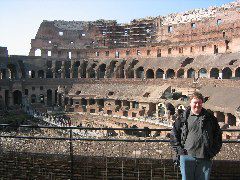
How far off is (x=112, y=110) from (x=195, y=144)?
3844cm

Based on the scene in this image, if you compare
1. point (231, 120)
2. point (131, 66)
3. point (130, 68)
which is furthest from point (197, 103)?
point (131, 66)

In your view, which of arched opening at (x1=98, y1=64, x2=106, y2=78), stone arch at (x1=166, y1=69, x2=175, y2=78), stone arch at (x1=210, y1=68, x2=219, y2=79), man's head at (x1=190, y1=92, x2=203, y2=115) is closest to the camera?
man's head at (x1=190, y1=92, x2=203, y2=115)

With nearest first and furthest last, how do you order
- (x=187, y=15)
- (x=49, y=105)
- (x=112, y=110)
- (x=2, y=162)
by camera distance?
1. (x=2, y=162)
2. (x=112, y=110)
3. (x=49, y=105)
4. (x=187, y=15)

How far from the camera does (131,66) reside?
54.7m

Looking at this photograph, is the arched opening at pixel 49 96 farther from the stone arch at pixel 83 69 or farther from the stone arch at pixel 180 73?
the stone arch at pixel 180 73

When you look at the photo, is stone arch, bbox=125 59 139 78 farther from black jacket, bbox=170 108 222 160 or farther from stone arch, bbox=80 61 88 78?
black jacket, bbox=170 108 222 160

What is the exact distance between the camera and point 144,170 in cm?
916

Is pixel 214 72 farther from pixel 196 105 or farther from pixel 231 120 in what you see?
pixel 196 105

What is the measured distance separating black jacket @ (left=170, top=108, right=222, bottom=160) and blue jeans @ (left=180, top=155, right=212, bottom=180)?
141mm

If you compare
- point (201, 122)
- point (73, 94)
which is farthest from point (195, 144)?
point (73, 94)

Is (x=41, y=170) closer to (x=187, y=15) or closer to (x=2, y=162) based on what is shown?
(x=2, y=162)

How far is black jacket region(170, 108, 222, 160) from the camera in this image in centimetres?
582

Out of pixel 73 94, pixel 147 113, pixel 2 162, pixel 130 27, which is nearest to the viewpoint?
pixel 2 162

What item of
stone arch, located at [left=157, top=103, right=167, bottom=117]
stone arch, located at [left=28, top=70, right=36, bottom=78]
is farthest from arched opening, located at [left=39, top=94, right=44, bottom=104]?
stone arch, located at [left=157, top=103, right=167, bottom=117]
